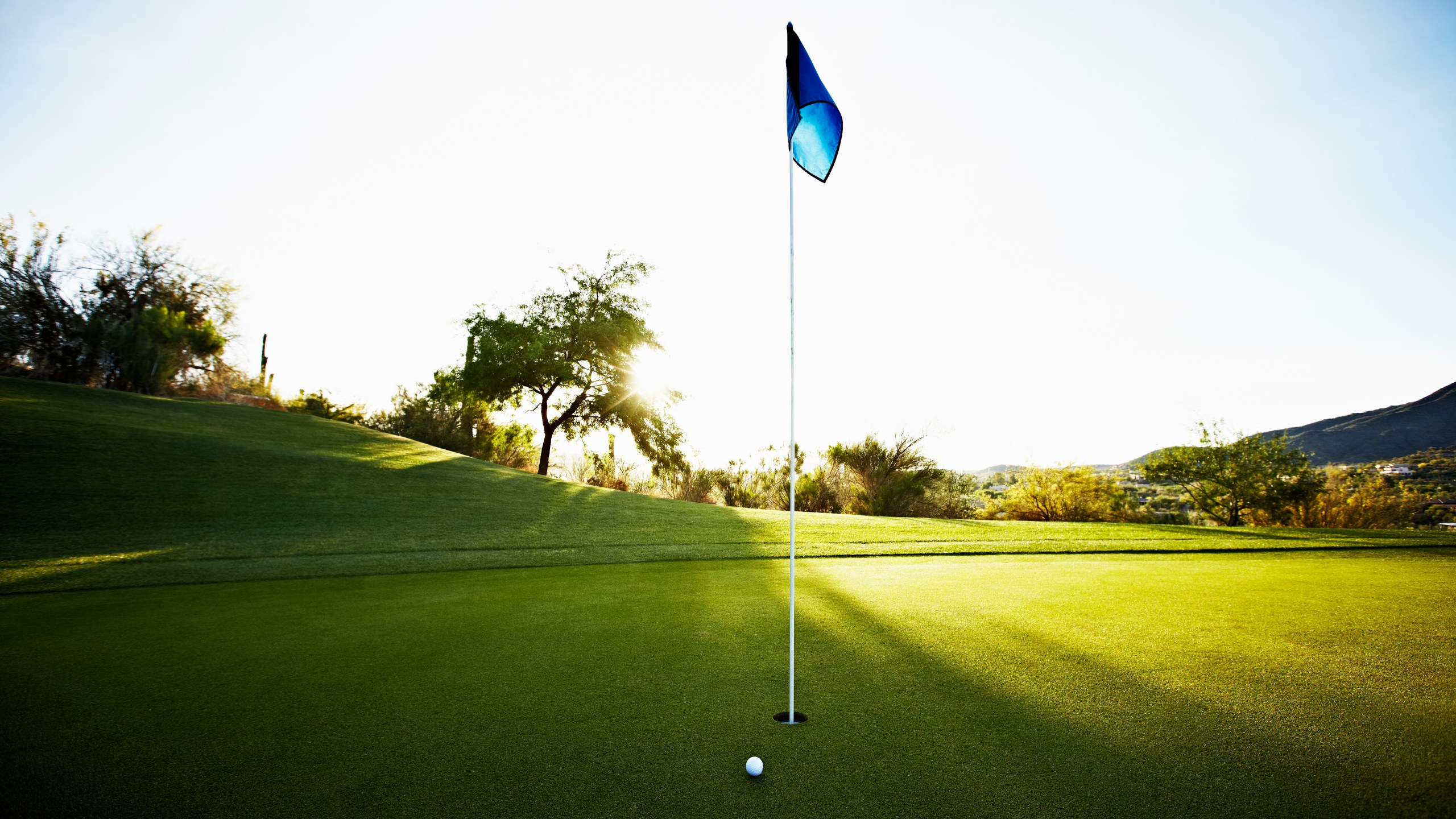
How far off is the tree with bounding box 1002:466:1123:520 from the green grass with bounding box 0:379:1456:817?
6.73 metres

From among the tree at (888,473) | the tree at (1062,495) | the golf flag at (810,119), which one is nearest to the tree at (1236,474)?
the tree at (1062,495)

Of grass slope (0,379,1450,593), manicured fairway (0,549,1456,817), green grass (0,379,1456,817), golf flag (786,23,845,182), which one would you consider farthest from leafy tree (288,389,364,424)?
golf flag (786,23,845,182)

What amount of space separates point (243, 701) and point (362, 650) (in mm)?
683


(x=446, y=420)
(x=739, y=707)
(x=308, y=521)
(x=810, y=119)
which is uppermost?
(x=810, y=119)

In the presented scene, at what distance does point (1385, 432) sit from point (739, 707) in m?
43.6

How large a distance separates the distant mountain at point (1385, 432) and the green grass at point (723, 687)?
30.2m

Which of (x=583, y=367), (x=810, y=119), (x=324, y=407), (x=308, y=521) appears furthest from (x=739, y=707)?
(x=324, y=407)

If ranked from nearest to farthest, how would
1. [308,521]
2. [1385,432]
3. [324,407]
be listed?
1. [308,521]
2. [324,407]
3. [1385,432]

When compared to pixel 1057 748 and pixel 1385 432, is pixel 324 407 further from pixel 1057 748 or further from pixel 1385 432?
pixel 1385 432

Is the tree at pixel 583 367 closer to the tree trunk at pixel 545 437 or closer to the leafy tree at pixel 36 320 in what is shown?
the tree trunk at pixel 545 437

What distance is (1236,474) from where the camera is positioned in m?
11.8

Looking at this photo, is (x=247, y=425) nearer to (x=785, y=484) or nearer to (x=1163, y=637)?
(x=785, y=484)

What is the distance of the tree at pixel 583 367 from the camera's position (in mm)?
18969

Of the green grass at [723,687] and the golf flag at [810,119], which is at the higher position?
the golf flag at [810,119]
